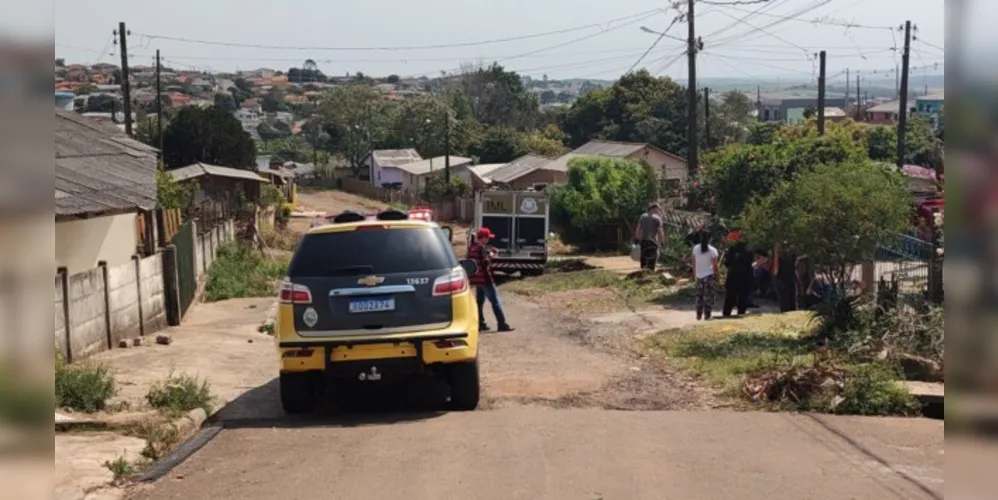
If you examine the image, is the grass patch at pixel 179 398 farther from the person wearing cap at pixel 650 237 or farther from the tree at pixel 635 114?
the tree at pixel 635 114

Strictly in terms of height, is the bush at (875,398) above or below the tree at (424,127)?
below

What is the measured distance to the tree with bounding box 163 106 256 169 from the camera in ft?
189

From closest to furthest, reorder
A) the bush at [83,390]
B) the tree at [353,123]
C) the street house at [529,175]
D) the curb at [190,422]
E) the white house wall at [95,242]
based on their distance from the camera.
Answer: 1. the curb at [190,422]
2. the bush at [83,390]
3. the white house wall at [95,242]
4. the street house at [529,175]
5. the tree at [353,123]

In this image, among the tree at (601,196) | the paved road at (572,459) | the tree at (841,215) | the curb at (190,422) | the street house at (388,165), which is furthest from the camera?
the street house at (388,165)

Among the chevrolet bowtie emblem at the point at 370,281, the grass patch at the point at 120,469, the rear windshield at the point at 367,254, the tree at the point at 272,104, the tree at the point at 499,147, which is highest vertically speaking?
Answer: the tree at the point at 272,104

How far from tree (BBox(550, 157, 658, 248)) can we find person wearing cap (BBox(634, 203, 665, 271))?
31.6ft

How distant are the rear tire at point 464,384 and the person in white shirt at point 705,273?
8560 mm

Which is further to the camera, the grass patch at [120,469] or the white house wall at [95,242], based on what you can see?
the white house wall at [95,242]

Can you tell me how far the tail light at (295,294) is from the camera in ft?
33.5

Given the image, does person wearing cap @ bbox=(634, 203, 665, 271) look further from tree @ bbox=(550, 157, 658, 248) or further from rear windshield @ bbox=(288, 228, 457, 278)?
rear windshield @ bbox=(288, 228, 457, 278)

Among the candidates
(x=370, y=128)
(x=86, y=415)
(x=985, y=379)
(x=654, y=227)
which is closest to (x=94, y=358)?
(x=86, y=415)

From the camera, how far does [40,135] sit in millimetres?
2398

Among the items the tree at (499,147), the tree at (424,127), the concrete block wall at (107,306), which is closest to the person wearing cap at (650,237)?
the concrete block wall at (107,306)

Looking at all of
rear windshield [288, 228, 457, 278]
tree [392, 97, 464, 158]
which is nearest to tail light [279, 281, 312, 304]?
rear windshield [288, 228, 457, 278]
